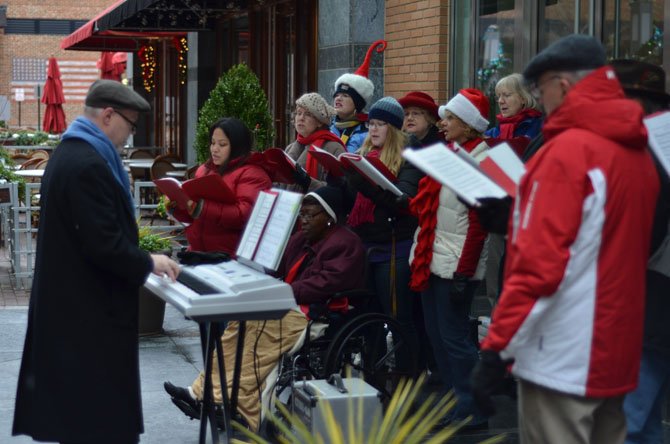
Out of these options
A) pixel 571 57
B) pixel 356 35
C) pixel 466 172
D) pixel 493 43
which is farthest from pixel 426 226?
pixel 356 35

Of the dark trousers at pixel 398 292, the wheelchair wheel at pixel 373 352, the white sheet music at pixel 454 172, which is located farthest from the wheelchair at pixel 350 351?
the white sheet music at pixel 454 172

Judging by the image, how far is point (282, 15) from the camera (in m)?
14.5

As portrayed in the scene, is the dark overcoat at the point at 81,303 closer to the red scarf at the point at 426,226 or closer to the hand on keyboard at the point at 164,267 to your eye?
the hand on keyboard at the point at 164,267

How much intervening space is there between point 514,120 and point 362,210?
44.7 inches

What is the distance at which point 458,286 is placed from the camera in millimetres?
6246

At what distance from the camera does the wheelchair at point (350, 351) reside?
6656 millimetres

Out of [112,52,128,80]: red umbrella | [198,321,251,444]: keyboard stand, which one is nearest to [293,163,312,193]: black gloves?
[198,321,251,444]: keyboard stand

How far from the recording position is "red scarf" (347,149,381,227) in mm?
7098

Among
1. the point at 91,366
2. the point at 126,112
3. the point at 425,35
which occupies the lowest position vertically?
the point at 91,366

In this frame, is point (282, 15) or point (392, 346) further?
point (282, 15)

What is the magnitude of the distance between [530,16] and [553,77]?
522cm

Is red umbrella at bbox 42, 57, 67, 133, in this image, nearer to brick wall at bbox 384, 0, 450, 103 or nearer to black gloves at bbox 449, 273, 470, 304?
brick wall at bbox 384, 0, 450, 103

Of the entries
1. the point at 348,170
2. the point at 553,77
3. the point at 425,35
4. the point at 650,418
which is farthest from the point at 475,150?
the point at 425,35

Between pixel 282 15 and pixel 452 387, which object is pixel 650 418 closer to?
pixel 452 387
